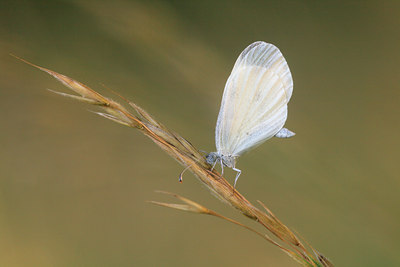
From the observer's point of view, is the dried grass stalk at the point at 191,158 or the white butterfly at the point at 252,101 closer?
the dried grass stalk at the point at 191,158

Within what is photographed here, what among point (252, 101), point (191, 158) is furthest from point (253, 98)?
point (191, 158)

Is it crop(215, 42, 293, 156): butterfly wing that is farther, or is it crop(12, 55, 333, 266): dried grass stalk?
crop(215, 42, 293, 156): butterfly wing

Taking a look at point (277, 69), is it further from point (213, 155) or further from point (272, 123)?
point (213, 155)

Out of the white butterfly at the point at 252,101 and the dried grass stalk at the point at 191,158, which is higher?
the white butterfly at the point at 252,101

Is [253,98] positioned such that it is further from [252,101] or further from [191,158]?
[191,158]

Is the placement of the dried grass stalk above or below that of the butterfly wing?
below
